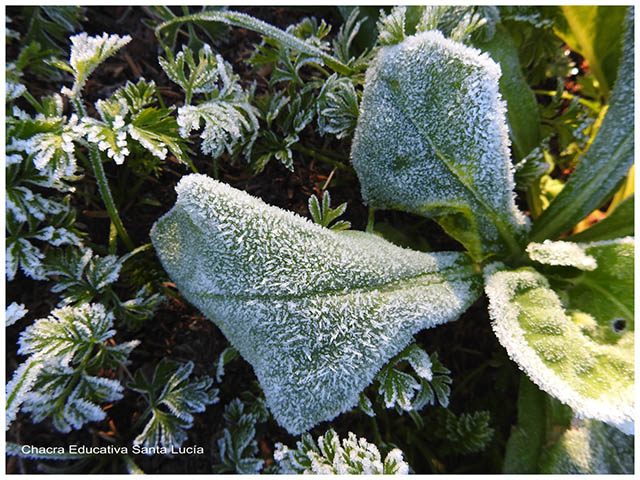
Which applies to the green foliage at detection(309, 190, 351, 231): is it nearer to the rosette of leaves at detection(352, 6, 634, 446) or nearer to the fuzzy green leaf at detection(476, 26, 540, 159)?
the rosette of leaves at detection(352, 6, 634, 446)

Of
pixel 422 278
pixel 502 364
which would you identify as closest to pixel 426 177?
pixel 422 278

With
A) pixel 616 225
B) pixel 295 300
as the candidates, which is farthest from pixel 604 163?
pixel 295 300

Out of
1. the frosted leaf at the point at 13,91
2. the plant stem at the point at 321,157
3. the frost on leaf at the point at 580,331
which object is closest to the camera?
the frost on leaf at the point at 580,331

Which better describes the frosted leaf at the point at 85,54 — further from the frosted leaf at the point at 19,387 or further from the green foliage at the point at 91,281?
the frosted leaf at the point at 19,387

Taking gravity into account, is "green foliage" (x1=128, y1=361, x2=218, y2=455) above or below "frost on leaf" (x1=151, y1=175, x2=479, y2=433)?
below

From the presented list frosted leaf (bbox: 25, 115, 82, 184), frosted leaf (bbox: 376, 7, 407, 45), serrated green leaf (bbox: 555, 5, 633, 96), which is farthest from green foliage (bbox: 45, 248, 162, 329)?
serrated green leaf (bbox: 555, 5, 633, 96)

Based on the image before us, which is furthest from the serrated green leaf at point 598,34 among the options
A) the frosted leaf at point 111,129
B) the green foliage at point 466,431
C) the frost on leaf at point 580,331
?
the frosted leaf at point 111,129

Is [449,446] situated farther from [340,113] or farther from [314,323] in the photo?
[340,113]

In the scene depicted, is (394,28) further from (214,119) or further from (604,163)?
(604,163)
